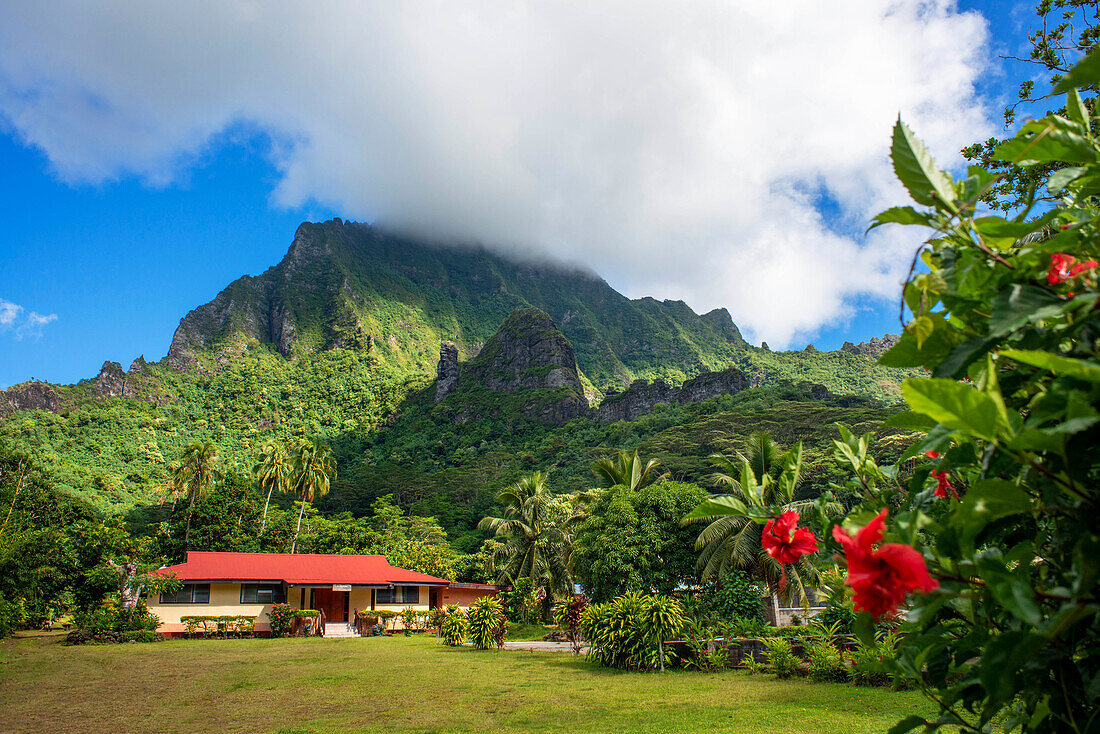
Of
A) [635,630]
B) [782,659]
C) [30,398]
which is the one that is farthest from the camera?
[30,398]

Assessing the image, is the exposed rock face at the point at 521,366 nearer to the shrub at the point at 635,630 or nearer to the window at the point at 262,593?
the window at the point at 262,593

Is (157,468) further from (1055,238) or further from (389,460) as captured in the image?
(1055,238)

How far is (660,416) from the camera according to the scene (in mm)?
73688

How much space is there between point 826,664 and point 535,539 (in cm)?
1710

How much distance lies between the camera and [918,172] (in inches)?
46.8

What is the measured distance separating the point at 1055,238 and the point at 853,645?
11.7 meters

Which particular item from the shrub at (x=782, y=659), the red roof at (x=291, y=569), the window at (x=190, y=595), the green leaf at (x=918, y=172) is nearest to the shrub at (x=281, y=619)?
the red roof at (x=291, y=569)

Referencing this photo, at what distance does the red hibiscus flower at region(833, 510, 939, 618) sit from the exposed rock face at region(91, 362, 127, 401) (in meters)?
96.1

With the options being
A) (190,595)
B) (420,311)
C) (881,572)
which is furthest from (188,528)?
(420,311)

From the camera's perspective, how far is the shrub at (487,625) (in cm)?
1770

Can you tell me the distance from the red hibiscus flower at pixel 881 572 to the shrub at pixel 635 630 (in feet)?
Answer: 39.5

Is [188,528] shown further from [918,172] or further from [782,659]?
[918,172]

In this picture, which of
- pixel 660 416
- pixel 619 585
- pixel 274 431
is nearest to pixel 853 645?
pixel 619 585

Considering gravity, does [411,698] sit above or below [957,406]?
below
